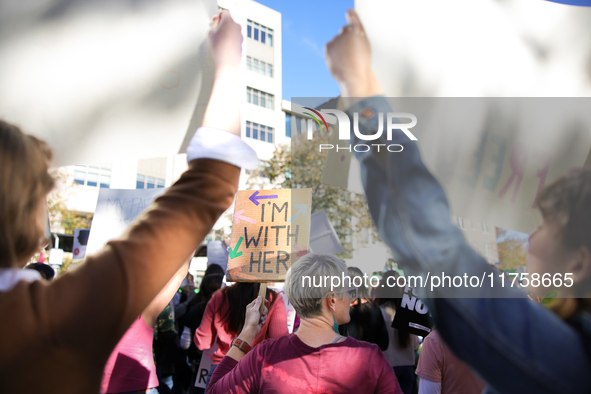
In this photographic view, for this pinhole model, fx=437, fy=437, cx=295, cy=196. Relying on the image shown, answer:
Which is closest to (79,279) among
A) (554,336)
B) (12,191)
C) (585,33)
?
(12,191)

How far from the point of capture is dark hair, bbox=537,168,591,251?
84 cm

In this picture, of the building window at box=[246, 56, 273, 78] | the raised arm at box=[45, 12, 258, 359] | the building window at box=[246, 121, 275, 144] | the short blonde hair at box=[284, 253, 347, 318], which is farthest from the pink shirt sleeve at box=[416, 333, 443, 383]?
the building window at box=[246, 121, 275, 144]

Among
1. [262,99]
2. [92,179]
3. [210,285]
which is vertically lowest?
A: [210,285]

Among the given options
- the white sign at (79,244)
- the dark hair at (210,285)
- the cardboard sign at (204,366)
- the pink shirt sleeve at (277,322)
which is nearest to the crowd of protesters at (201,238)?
the pink shirt sleeve at (277,322)

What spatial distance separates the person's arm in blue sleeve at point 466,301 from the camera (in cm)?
72

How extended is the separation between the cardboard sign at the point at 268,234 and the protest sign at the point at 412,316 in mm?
1338

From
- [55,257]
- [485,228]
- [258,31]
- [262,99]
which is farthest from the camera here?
[262,99]

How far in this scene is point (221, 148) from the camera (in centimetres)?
104

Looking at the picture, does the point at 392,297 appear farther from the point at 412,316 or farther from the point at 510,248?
the point at 510,248

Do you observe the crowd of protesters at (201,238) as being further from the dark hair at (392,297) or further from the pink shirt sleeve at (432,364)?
the dark hair at (392,297)

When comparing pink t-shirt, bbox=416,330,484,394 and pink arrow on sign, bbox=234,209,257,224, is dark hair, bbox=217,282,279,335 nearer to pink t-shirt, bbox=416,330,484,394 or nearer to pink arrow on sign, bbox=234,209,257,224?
pink arrow on sign, bbox=234,209,257,224

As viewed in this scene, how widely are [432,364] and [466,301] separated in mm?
2287

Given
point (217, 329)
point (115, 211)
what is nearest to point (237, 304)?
point (217, 329)

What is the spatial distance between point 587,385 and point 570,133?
716mm
